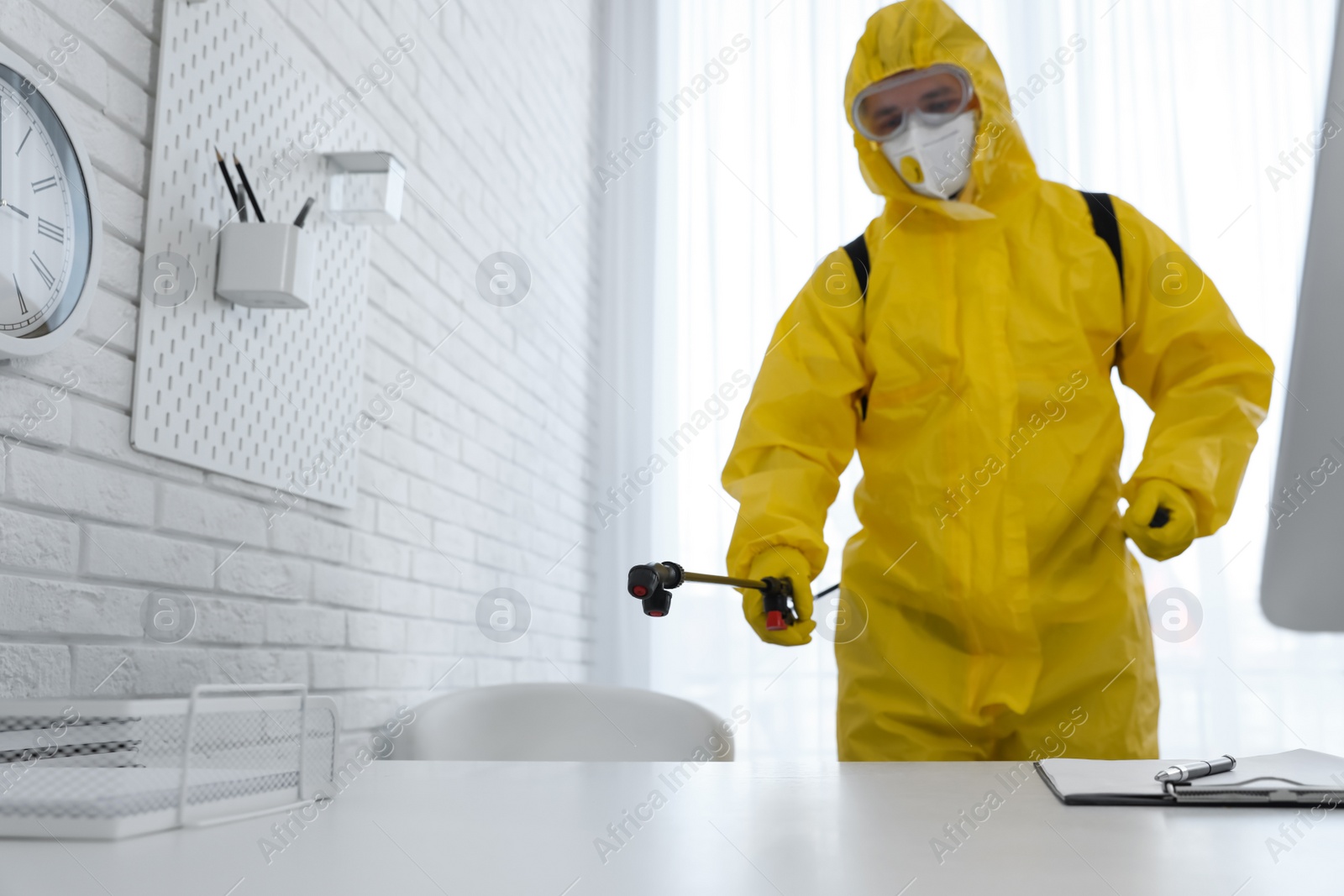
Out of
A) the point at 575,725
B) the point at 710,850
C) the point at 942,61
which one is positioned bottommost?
the point at 575,725

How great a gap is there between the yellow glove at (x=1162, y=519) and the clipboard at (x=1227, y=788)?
483 millimetres

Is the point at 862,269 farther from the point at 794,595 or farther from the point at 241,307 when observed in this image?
the point at 241,307

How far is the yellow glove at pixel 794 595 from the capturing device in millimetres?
1217

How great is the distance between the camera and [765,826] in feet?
1.93

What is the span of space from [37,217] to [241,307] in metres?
0.39

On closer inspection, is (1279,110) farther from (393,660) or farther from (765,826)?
(765,826)

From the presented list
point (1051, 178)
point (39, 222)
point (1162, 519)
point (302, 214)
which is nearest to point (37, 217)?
point (39, 222)

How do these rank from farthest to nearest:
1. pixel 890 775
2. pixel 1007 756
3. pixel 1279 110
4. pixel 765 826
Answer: pixel 1279 110
pixel 1007 756
pixel 890 775
pixel 765 826

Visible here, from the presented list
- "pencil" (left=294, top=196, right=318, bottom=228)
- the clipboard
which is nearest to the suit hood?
"pencil" (left=294, top=196, right=318, bottom=228)

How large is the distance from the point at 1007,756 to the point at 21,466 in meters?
1.19

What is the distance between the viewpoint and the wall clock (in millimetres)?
965

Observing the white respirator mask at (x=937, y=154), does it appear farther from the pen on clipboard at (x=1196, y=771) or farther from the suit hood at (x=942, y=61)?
the pen on clipboard at (x=1196, y=771)

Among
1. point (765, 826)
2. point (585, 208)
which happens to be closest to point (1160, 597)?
point (585, 208)

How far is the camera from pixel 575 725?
68.2 inches
